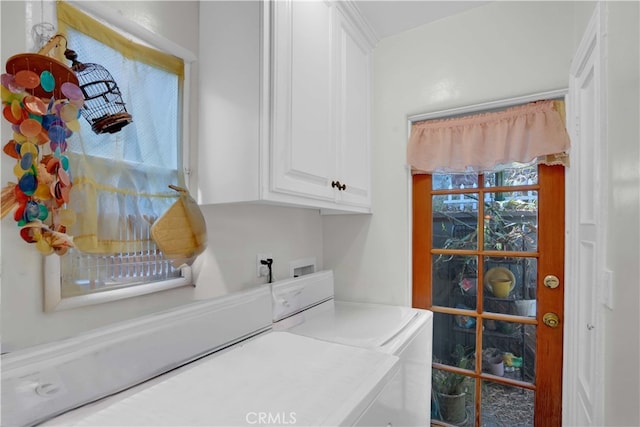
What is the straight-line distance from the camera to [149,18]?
1.10 meters

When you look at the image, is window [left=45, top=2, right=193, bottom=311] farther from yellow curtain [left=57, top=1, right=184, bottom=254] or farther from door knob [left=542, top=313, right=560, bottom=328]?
door knob [left=542, top=313, right=560, bottom=328]

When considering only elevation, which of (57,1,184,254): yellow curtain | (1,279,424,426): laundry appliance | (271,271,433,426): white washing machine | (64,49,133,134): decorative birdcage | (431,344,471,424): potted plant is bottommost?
(431,344,471,424): potted plant

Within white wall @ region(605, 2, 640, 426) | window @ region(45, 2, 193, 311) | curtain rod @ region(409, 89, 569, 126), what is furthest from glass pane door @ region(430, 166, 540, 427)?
window @ region(45, 2, 193, 311)

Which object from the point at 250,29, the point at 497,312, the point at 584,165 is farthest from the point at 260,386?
the point at 584,165

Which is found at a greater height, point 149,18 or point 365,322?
point 149,18

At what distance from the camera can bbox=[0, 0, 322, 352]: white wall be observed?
0.79 m

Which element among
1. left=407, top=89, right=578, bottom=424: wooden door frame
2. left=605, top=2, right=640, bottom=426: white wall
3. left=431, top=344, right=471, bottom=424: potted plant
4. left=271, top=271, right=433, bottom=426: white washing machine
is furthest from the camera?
left=431, top=344, right=471, bottom=424: potted plant

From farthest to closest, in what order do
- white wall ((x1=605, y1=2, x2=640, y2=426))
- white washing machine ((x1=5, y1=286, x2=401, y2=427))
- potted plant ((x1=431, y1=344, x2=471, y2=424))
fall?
potted plant ((x1=431, y1=344, x2=471, y2=424)) → white wall ((x1=605, y1=2, x2=640, y2=426)) → white washing machine ((x1=5, y1=286, x2=401, y2=427))

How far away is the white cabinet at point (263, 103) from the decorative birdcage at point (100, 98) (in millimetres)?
346

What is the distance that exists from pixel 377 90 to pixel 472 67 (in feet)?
1.88

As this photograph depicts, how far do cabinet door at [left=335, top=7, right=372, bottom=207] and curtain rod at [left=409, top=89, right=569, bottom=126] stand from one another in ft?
1.14

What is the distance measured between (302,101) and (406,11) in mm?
1031

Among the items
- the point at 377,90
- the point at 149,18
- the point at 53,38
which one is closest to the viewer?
the point at 53,38

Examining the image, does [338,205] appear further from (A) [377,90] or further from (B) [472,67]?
(B) [472,67]
